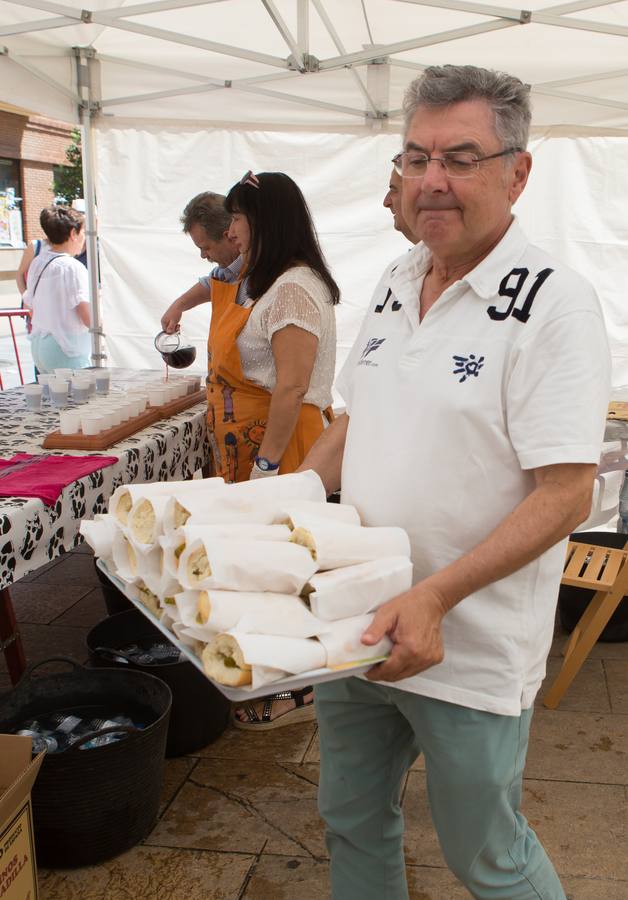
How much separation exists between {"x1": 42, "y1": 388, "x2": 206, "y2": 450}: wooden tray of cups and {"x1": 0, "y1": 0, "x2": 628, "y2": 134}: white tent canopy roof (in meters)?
2.03

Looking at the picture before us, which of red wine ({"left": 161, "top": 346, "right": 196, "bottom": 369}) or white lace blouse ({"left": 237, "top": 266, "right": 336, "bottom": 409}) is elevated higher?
white lace blouse ({"left": 237, "top": 266, "right": 336, "bottom": 409})

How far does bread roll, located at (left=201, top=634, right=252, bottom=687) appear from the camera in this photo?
3.93ft

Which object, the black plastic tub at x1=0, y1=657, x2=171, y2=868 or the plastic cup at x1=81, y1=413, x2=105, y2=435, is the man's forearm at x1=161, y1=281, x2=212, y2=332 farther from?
the black plastic tub at x1=0, y1=657, x2=171, y2=868

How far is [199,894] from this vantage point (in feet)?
7.49

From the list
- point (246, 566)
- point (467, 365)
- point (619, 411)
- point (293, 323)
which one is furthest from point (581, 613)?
point (246, 566)

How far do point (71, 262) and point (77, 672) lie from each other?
3.87 meters

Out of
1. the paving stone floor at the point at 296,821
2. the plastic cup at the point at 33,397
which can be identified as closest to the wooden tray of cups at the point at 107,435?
the plastic cup at the point at 33,397

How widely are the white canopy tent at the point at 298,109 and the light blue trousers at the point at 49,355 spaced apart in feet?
2.05

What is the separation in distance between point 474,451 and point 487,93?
581 millimetres

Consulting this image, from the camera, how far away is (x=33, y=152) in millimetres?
22031

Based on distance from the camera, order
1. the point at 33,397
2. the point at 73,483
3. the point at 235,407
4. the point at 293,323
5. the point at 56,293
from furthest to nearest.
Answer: the point at 56,293, the point at 33,397, the point at 235,407, the point at 293,323, the point at 73,483

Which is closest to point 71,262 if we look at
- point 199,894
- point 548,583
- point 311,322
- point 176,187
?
point 176,187

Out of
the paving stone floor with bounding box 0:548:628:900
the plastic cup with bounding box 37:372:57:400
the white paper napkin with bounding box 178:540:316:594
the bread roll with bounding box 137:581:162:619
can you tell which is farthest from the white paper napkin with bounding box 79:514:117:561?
the plastic cup with bounding box 37:372:57:400

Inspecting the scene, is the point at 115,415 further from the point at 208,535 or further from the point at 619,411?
the point at 619,411
